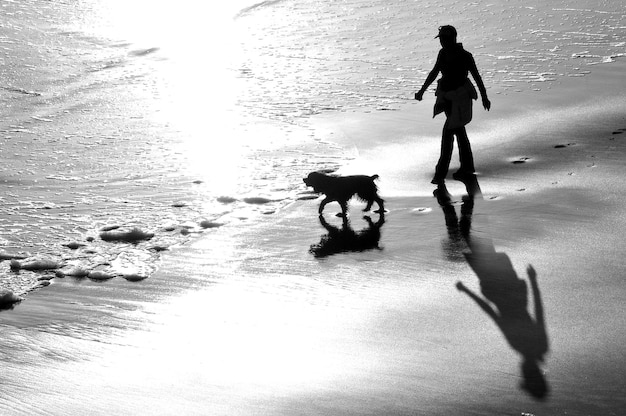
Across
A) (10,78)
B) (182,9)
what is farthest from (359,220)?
(182,9)

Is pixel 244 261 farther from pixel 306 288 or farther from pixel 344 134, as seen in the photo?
pixel 344 134

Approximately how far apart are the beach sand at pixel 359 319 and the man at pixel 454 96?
0.86 ft

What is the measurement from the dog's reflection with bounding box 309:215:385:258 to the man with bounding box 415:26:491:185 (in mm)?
1392

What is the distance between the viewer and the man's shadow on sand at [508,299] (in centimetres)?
501

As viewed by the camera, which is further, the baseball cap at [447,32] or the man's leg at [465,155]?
the man's leg at [465,155]

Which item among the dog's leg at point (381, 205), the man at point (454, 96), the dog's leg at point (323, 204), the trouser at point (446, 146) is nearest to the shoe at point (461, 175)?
the man at point (454, 96)

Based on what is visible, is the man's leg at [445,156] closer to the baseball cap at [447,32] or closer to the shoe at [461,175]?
the shoe at [461,175]

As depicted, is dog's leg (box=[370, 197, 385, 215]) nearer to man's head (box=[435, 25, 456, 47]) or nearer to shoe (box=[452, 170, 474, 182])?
shoe (box=[452, 170, 474, 182])

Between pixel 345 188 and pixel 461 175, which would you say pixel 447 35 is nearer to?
pixel 461 175

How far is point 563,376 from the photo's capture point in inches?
191

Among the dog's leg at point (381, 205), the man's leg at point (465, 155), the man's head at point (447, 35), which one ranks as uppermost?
the man's head at point (447, 35)

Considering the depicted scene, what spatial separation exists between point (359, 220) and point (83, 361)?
323cm

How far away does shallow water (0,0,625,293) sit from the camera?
8.42 metres

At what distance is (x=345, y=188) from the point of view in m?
7.80
